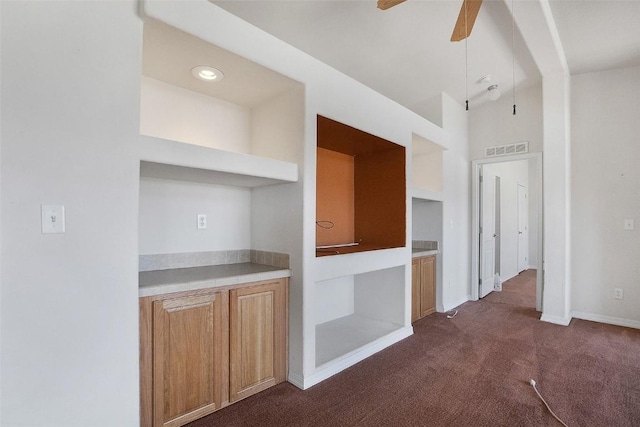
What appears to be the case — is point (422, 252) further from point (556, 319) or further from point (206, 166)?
point (206, 166)

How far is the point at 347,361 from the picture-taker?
260cm

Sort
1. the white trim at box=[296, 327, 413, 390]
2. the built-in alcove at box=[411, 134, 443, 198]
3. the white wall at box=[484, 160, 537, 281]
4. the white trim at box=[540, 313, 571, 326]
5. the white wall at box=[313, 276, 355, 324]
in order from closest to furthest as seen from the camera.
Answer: the white trim at box=[296, 327, 413, 390], the white wall at box=[313, 276, 355, 324], the white trim at box=[540, 313, 571, 326], the built-in alcove at box=[411, 134, 443, 198], the white wall at box=[484, 160, 537, 281]

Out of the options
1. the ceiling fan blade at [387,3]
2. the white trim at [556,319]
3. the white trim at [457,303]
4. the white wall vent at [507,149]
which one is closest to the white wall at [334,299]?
the white trim at [457,303]

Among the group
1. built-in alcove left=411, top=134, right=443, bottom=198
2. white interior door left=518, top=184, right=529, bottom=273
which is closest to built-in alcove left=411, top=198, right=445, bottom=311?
built-in alcove left=411, top=134, right=443, bottom=198

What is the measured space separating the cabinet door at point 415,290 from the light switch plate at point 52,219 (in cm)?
322

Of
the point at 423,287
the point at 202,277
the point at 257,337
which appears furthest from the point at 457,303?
the point at 202,277

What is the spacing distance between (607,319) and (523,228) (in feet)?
13.7

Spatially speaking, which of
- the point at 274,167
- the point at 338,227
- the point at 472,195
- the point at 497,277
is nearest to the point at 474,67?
the point at 472,195

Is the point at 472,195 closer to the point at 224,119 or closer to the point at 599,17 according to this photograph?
the point at 599,17

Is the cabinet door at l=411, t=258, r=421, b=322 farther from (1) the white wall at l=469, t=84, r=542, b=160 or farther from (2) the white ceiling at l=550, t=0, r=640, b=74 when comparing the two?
(2) the white ceiling at l=550, t=0, r=640, b=74

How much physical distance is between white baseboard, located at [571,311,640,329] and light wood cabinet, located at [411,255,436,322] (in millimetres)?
1709

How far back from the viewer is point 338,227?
11.5ft

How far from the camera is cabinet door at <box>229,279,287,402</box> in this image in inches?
80.5

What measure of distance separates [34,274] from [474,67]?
4.29 meters
